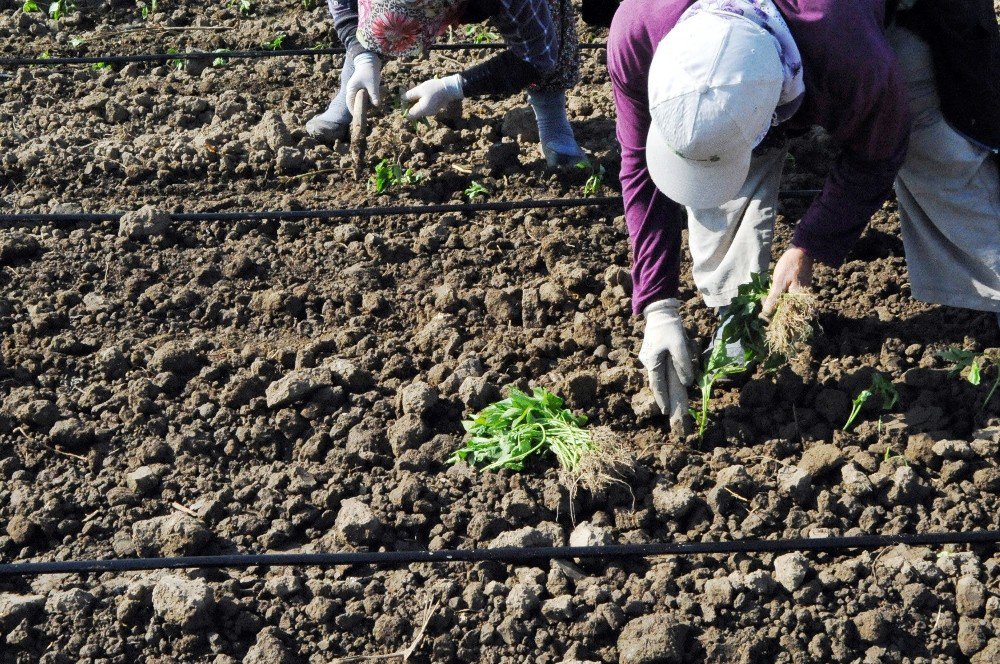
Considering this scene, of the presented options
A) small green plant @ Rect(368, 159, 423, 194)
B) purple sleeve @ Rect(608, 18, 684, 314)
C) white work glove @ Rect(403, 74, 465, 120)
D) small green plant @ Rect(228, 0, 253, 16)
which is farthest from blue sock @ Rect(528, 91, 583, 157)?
small green plant @ Rect(228, 0, 253, 16)

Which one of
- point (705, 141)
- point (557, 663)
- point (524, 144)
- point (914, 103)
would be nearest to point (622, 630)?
point (557, 663)

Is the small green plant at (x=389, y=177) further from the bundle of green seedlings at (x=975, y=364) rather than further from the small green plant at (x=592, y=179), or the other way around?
the bundle of green seedlings at (x=975, y=364)

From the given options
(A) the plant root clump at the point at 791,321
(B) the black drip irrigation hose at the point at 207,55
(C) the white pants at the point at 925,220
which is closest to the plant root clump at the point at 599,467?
(A) the plant root clump at the point at 791,321

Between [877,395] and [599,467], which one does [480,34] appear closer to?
[877,395]

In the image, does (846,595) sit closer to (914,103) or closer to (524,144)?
(914,103)

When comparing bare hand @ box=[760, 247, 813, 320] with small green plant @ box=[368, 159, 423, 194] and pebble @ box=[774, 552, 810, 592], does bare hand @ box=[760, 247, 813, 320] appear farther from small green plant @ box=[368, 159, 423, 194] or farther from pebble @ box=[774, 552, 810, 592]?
small green plant @ box=[368, 159, 423, 194]

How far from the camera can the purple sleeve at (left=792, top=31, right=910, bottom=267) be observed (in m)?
2.35

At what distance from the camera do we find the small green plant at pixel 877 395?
2.89 meters

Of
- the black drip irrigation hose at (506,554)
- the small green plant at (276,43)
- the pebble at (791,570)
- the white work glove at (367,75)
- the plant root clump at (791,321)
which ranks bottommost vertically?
the pebble at (791,570)

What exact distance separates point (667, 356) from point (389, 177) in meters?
1.71

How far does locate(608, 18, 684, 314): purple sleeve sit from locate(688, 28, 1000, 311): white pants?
0.30 meters

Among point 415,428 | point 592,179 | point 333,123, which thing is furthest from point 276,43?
point 415,428

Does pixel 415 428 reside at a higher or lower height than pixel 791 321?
lower

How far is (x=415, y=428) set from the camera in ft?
9.75
